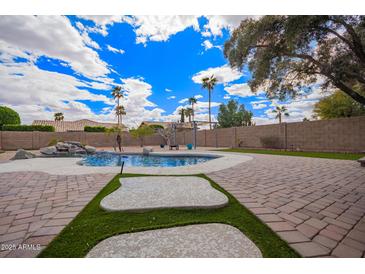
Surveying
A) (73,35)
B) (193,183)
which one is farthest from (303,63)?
(73,35)

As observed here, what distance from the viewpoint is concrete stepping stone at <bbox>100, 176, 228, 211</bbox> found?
2.66m

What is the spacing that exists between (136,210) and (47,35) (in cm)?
482

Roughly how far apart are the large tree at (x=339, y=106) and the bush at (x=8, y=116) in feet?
127

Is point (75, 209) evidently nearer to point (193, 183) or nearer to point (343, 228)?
point (193, 183)

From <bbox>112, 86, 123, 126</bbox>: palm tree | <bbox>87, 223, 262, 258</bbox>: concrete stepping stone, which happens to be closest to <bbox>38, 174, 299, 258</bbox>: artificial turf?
<bbox>87, 223, 262, 258</bbox>: concrete stepping stone

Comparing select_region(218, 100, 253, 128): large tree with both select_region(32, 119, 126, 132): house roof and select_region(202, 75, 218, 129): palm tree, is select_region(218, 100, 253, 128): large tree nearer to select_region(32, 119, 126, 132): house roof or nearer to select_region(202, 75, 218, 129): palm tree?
select_region(202, 75, 218, 129): palm tree

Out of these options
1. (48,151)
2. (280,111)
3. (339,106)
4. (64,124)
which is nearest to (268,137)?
(339,106)

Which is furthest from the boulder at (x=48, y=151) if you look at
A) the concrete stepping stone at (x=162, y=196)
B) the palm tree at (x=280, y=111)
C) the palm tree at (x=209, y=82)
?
the palm tree at (x=280, y=111)

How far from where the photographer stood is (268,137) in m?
14.2

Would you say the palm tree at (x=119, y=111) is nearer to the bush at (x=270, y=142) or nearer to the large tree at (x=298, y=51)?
the bush at (x=270, y=142)

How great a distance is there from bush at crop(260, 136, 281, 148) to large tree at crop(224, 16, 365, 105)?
7645mm

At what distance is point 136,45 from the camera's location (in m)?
6.52

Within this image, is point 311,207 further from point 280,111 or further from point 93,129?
point 280,111
